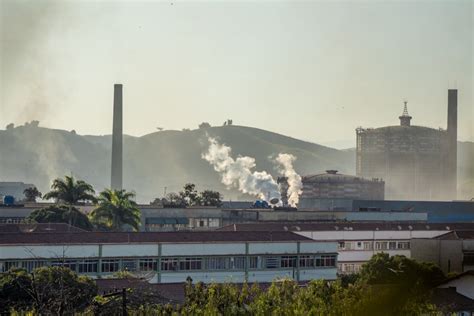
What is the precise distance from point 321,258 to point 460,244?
15.5 m

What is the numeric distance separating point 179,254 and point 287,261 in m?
6.60

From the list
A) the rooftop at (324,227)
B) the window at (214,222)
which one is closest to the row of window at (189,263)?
the rooftop at (324,227)

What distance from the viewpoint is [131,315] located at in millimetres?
35312

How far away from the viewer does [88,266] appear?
193 feet

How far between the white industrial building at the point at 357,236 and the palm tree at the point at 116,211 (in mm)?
7589

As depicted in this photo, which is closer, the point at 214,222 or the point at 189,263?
the point at 189,263

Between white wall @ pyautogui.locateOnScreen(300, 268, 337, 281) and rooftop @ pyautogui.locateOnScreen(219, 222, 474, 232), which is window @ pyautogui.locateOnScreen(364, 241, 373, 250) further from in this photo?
white wall @ pyautogui.locateOnScreen(300, 268, 337, 281)

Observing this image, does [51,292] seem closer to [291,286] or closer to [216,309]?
[216,309]

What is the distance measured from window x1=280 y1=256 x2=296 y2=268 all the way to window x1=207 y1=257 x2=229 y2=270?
11.1ft

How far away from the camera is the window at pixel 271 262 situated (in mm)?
63650

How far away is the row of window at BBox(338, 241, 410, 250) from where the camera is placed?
288 feet

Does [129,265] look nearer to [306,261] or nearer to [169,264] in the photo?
[169,264]

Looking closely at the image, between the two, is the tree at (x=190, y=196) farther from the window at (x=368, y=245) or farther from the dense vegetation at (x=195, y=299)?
the dense vegetation at (x=195, y=299)

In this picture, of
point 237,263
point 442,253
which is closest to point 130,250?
point 237,263
